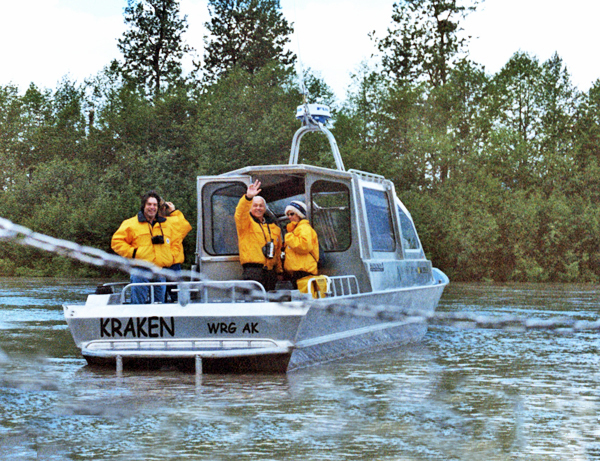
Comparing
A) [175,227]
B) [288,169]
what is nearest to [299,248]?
[288,169]

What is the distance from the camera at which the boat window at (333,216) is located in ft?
38.5

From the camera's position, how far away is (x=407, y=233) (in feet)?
44.4

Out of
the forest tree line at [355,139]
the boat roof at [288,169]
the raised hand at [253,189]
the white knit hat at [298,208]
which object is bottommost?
the white knit hat at [298,208]

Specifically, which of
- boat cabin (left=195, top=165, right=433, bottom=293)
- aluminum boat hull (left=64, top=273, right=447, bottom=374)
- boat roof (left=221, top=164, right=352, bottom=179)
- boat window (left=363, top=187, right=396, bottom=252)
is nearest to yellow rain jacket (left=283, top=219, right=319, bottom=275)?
boat cabin (left=195, top=165, right=433, bottom=293)

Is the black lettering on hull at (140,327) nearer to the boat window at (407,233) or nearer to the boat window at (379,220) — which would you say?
the boat window at (379,220)

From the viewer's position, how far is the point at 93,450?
19.9 feet

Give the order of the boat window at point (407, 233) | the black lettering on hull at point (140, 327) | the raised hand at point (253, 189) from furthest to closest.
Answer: the boat window at point (407, 233) → the raised hand at point (253, 189) → the black lettering on hull at point (140, 327)

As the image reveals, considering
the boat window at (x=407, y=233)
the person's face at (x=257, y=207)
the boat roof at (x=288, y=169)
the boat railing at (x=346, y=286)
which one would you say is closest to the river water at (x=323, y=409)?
the boat railing at (x=346, y=286)

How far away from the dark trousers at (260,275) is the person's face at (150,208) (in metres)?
1.29

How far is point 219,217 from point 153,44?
4492 cm

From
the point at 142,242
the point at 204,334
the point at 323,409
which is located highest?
the point at 142,242

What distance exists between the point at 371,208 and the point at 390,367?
2497 mm

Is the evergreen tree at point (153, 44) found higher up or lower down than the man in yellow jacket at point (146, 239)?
higher up

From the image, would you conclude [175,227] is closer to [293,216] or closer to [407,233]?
[293,216]
